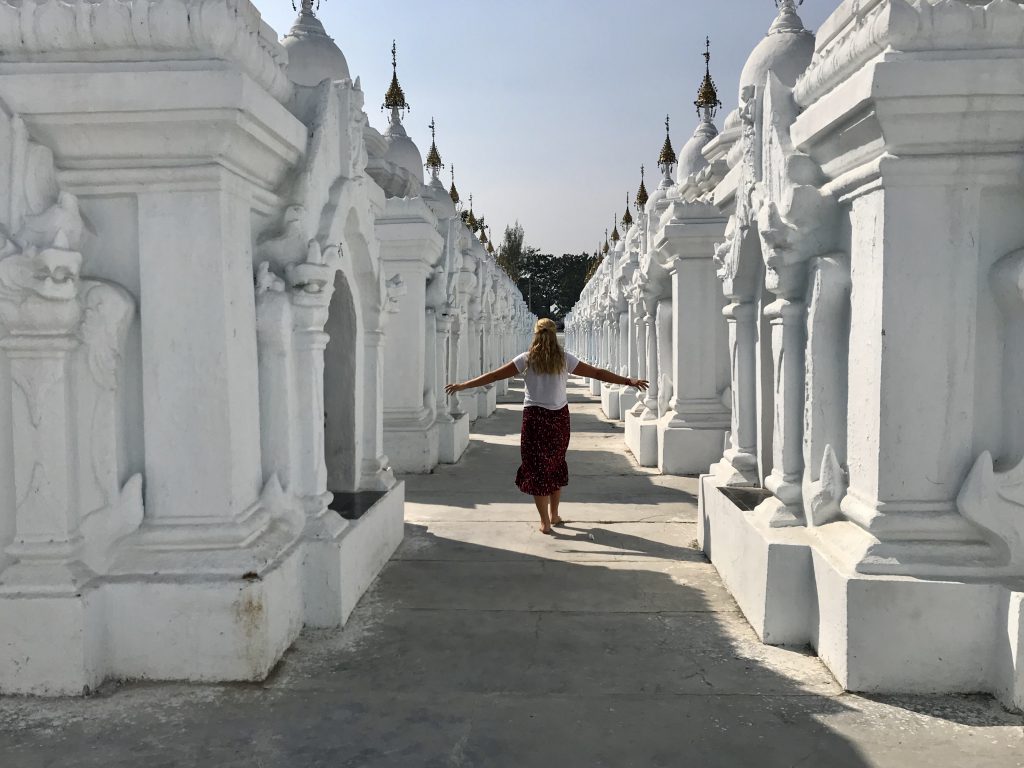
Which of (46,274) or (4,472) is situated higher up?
(46,274)

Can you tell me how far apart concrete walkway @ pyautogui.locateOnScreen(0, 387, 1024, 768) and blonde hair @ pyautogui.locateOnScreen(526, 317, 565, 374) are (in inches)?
59.4

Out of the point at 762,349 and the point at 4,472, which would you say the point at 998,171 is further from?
the point at 4,472

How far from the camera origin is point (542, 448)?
224 inches

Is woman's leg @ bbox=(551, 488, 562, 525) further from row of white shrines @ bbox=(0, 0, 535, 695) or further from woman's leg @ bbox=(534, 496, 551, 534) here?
row of white shrines @ bbox=(0, 0, 535, 695)

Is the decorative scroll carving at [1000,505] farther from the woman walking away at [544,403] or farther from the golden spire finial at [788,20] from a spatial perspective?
→ the golden spire finial at [788,20]

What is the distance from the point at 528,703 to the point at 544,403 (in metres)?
2.78

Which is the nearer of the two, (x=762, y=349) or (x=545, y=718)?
(x=545, y=718)

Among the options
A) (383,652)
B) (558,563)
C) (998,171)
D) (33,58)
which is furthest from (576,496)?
(33,58)

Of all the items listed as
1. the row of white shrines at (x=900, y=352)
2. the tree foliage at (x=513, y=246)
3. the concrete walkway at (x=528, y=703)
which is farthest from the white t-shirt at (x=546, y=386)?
the tree foliage at (x=513, y=246)

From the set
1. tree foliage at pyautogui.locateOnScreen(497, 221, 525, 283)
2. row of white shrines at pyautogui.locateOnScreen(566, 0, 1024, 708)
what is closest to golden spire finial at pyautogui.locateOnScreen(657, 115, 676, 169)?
row of white shrines at pyautogui.locateOnScreen(566, 0, 1024, 708)

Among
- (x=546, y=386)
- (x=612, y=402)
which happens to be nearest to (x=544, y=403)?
(x=546, y=386)

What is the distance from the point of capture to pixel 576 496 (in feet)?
23.6

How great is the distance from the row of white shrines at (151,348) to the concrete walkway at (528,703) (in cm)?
28

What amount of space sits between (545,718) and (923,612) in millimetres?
1544
